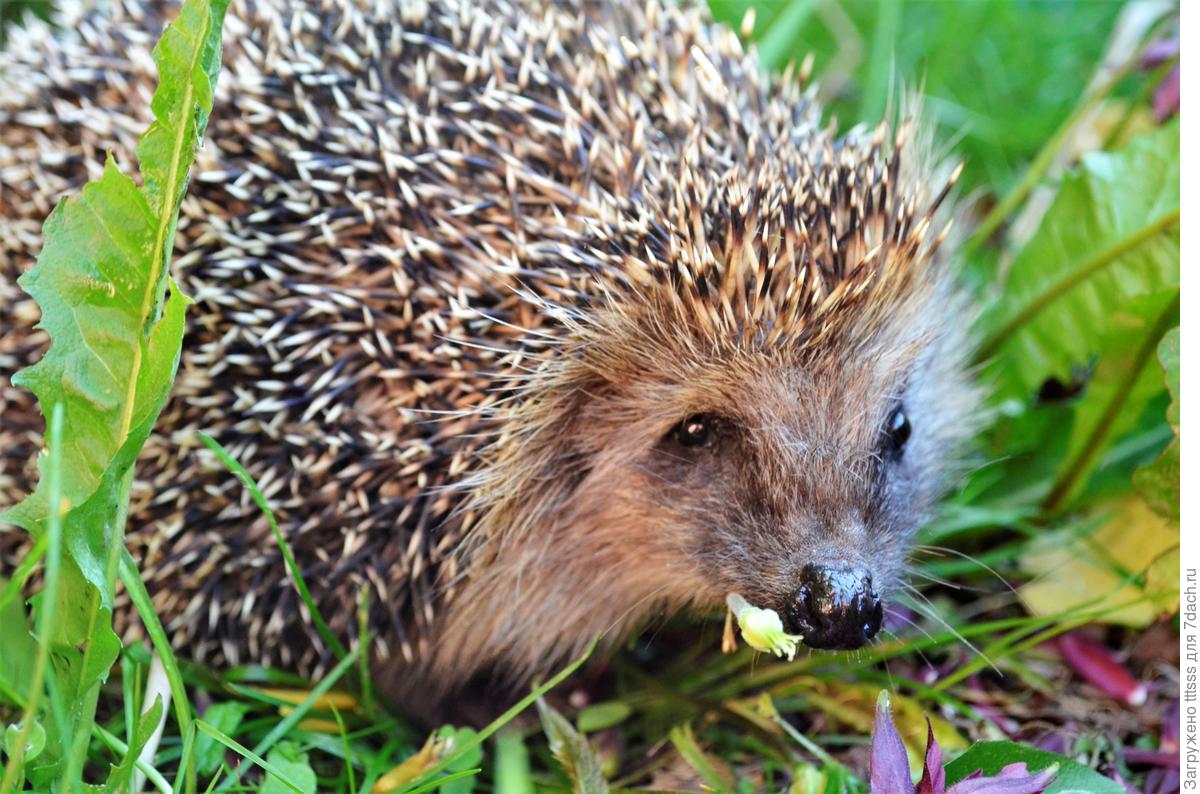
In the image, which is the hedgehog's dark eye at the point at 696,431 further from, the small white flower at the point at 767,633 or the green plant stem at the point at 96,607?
the green plant stem at the point at 96,607

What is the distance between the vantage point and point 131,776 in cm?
210

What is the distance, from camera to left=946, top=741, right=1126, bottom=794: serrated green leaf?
87.1 inches

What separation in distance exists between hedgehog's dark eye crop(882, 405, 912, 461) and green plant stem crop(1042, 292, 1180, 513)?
0.73 metres

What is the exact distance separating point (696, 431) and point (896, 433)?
1.51ft

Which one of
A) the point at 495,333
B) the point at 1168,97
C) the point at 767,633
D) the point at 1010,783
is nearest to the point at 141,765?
the point at 495,333

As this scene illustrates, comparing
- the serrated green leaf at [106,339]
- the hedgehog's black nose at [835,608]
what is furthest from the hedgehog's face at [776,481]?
the serrated green leaf at [106,339]

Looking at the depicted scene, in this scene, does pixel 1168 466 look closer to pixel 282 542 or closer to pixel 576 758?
pixel 576 758

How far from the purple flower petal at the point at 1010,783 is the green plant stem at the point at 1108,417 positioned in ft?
4.19

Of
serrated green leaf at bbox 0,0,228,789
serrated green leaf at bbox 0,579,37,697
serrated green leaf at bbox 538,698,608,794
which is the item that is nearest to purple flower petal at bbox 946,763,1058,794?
serrated green leaf at bbox 538,698,608,794

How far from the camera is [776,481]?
242 cm

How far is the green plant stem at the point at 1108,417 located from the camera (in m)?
2.93

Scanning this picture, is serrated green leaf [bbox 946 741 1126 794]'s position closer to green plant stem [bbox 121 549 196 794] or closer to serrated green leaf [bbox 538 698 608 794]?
serrated green leaf [bbox 538 698 608 794]

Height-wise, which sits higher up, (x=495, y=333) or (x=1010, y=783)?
(x=495, y=333)
